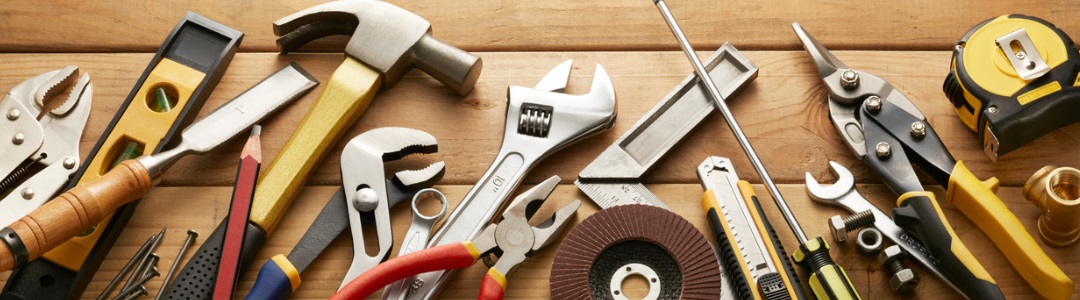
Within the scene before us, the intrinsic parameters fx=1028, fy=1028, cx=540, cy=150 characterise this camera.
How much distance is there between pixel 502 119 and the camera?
152 centimetres

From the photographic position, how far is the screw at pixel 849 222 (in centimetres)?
140

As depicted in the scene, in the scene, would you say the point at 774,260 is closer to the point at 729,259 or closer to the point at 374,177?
the point at 729,259

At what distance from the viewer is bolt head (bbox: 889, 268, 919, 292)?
1357 mm

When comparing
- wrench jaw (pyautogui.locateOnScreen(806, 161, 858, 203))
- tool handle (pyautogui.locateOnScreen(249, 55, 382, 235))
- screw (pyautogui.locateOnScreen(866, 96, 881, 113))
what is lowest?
wrench jaw (pyautogui.locateOnScreen(806, 161, 858, 203))

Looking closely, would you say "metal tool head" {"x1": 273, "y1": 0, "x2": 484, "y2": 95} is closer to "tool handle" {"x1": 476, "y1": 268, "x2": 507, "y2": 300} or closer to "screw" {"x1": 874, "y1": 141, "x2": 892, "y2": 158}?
"tool handle" {"x1": 476, "y1": 268, "x2": 507, "y2": 300}

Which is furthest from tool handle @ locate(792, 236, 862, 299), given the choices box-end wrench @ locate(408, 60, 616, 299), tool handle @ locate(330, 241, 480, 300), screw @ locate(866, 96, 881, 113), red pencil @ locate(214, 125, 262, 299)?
red pencil @ locate(214, 125, 262, 299)

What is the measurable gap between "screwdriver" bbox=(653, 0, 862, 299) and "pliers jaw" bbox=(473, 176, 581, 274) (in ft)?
0.83

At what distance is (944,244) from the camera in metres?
1.34

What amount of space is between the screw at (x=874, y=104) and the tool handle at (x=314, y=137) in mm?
701

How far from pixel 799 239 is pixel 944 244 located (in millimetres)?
183

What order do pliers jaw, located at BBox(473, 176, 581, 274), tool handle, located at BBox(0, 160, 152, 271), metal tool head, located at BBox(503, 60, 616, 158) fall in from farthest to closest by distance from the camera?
metal tool head, located at BBox(503, 60, 616, 158)
pliers jaw, located at BBox(473, 176, 581, 274)
tool handle, located at BBox(0, 160, 152, 271)

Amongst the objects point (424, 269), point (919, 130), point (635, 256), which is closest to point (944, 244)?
point (919, 130)

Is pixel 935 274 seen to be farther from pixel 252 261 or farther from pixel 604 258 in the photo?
pixel 252 261

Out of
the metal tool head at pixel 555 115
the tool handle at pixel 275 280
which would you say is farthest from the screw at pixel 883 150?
the tool handle at pixel 275 280
